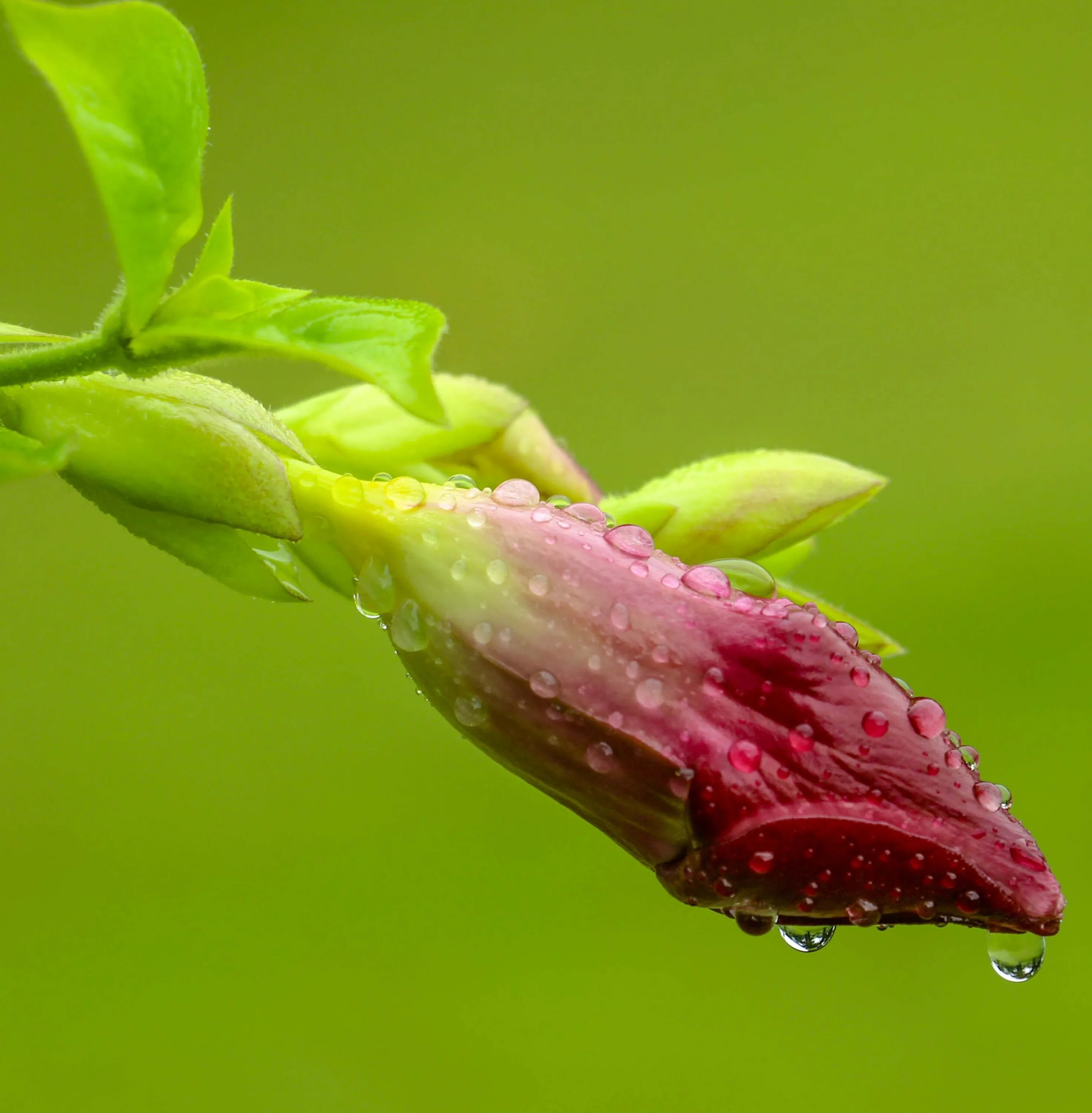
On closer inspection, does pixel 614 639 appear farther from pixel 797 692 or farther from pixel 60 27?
pixel 60 27

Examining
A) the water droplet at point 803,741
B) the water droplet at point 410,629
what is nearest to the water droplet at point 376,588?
the water droplet at point 410,629

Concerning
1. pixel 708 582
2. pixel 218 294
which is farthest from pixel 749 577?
pixel 218 294

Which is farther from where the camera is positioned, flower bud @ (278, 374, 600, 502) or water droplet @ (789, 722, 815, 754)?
flower bud @ (278, 374, 600, 502)

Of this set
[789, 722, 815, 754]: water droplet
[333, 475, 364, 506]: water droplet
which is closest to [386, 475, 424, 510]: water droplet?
[333, 475, 364, 506]: water droplet

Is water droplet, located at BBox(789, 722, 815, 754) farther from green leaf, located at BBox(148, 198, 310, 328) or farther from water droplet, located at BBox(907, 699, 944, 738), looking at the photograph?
green leaf, located at BBox(148, 198, 310, 328)

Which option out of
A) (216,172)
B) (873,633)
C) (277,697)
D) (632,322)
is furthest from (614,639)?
(216,172)

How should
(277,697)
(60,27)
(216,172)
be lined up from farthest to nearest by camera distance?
(216,172) < (277,697) < (60,27)

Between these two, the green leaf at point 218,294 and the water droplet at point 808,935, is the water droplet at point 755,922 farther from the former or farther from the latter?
the green leaf at point 218,294
